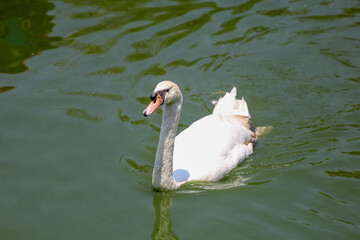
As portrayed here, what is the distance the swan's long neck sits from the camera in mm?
5688

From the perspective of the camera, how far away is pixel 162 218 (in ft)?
18.4

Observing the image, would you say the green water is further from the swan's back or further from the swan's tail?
the swan's tail

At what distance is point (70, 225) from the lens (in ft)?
17.8

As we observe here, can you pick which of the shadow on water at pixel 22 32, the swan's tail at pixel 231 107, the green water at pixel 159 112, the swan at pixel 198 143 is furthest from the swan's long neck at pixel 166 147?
the shadow on water at pixel 22 32

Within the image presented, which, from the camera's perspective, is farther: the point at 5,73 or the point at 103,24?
the point at 103,24

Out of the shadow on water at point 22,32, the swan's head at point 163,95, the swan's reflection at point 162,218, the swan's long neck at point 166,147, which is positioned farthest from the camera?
the shadow on water at point 22,32

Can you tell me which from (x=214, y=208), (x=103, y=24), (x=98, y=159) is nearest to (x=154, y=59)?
(x=103, y=24)

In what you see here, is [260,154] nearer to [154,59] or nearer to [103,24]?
[154,59]

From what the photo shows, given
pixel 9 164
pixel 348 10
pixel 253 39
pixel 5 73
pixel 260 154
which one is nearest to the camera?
pixel 9 164

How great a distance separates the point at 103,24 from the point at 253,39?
11.9 feet

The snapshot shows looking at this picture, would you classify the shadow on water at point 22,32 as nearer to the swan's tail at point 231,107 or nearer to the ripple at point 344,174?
the swan's tail at point 231,107

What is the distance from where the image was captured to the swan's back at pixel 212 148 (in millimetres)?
6250

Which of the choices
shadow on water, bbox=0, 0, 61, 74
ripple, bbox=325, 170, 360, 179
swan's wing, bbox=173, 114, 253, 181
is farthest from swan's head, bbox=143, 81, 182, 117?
shadow on water, bbox=0, 0, 61, 74

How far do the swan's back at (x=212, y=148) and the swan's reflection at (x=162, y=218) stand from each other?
35cm
